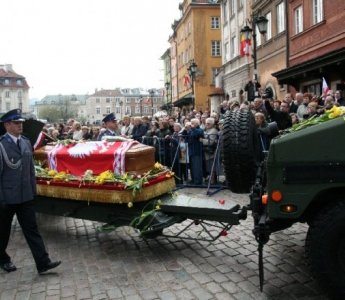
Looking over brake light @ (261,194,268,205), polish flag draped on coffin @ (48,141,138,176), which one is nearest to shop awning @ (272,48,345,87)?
polish flag draped on coffin @ (48,141,138,176)

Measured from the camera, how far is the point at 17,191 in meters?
5.25

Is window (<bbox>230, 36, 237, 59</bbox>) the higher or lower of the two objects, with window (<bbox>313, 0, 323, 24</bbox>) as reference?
higher

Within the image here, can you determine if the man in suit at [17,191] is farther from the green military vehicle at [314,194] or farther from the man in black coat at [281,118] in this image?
the man in black coat at [281,118]

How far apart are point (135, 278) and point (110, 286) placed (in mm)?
320

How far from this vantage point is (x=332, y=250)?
377 cm

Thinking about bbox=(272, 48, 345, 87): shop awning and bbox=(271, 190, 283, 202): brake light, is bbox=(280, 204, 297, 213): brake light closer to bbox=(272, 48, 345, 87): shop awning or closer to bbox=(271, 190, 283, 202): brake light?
bbox=(271, 190, 283, 202): brake light

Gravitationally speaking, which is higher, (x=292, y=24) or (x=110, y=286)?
(x=292, y=24)

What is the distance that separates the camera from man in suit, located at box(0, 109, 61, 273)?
5.23m

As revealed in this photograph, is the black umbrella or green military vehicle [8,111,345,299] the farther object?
the black umbrella

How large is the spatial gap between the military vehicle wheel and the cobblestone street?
963 mm

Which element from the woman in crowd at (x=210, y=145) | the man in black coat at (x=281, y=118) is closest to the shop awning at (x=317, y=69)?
the man in black coat at (x=281, y=118)

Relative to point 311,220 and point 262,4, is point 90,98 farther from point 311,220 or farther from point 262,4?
point 311,220

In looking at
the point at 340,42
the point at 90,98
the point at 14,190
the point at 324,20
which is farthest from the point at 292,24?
the point at 90,98

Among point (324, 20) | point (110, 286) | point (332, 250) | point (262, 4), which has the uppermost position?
point (262, 4)
